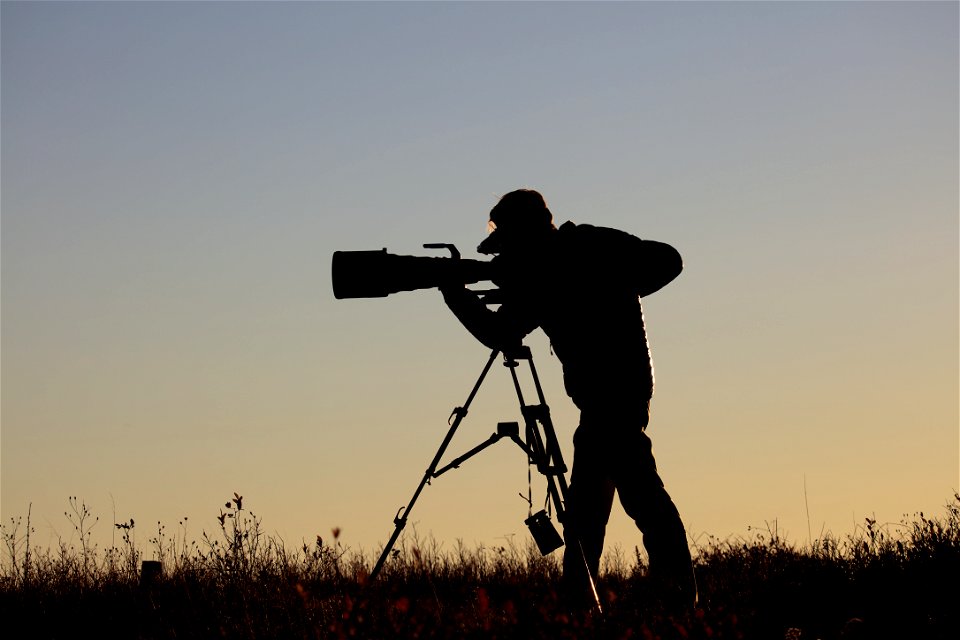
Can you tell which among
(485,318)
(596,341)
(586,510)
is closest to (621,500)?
(586,510)

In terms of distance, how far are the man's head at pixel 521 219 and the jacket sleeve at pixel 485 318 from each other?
358 mm

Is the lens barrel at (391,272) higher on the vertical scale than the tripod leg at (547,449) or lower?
higher

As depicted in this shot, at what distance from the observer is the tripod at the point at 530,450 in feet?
21.1

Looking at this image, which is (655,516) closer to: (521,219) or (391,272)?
(521,219)

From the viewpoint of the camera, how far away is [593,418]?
Result: 6.30 m

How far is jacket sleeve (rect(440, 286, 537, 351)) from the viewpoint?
642 centimetres

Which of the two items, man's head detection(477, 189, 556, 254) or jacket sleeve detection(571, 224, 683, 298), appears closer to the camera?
jacket sleeve detection(571, 224, 683, 298)

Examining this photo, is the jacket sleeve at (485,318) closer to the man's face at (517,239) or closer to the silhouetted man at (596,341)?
the silhouetted man at (596,341)

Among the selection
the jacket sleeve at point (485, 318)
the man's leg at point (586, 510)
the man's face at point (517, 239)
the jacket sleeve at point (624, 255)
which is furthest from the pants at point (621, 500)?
the man's face at point (517, 239)

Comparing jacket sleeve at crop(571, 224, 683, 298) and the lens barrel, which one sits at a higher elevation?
the lens barrel

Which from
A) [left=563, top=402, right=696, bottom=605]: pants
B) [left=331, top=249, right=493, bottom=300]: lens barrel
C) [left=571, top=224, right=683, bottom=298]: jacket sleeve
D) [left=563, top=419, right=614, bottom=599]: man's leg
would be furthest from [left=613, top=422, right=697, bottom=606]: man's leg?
[left=331, top=249, right=493, bottom=300]: lens barrel

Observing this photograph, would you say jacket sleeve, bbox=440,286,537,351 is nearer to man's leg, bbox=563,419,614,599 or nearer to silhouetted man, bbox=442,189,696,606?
silhouetted man, bbox=442,189,696,606

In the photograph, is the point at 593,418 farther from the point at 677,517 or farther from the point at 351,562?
the point at 351,562

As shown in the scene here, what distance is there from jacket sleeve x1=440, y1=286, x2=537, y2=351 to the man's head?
358 mm
